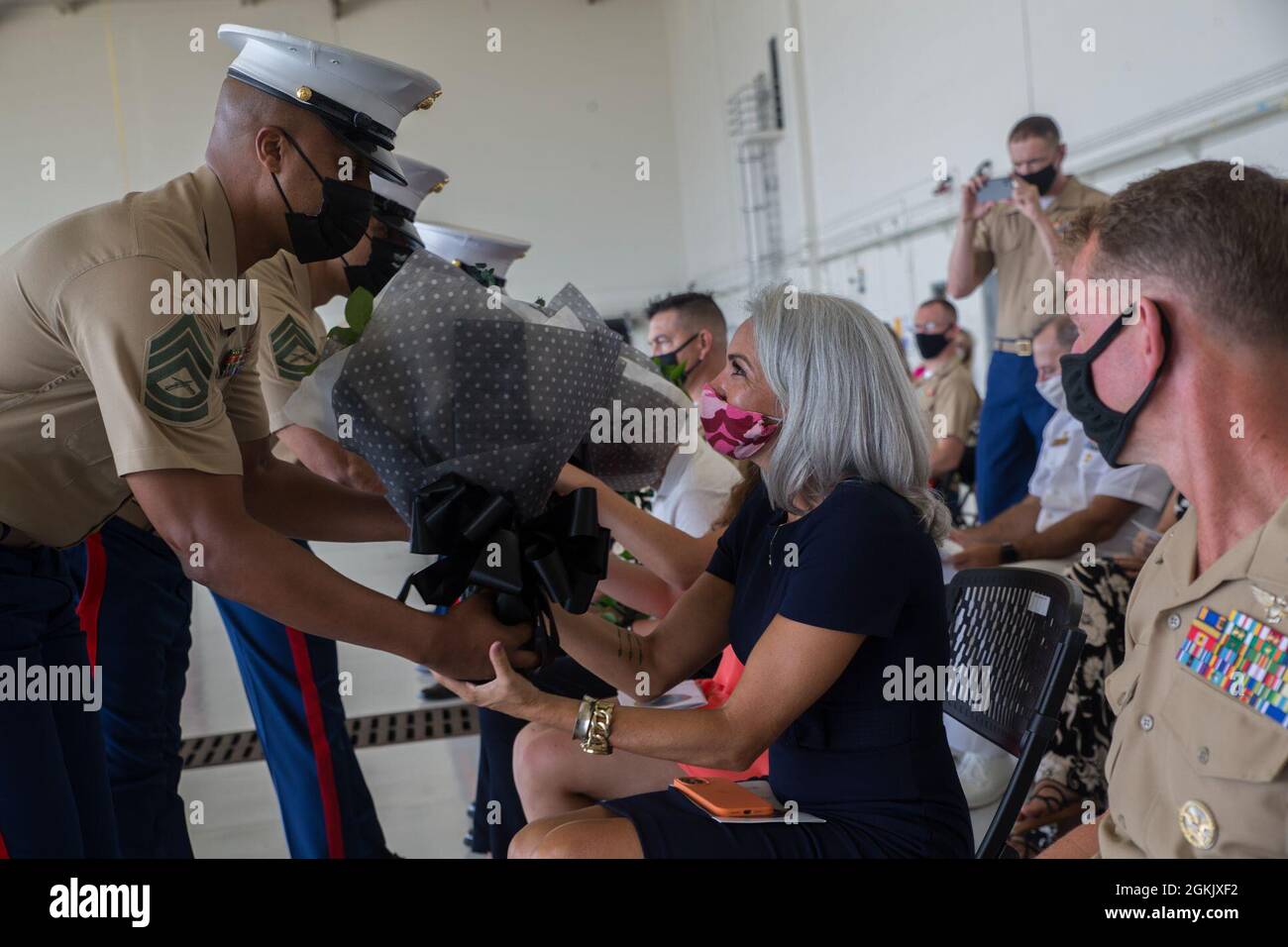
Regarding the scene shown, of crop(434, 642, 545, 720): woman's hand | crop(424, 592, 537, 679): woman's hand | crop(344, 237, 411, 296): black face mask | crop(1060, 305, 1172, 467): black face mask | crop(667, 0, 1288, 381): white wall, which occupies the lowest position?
crop(434, 642, 545, 720): woman's hand

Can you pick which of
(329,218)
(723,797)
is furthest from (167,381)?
(723,797)

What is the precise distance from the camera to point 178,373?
1.30 meters

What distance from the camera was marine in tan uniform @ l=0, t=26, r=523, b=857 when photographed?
1294mm

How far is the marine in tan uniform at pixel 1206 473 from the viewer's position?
0.96 metres

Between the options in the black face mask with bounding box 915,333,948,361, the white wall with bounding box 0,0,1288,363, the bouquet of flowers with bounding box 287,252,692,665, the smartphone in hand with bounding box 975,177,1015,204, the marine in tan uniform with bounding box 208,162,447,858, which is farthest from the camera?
the black face mask with bounding box 915,333,948,361

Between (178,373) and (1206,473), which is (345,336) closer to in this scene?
(178,373)

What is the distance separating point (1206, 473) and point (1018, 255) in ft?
12.2

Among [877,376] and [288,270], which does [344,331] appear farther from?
[288,270]

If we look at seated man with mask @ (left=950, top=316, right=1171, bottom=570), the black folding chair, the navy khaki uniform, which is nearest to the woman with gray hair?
the black folding chair

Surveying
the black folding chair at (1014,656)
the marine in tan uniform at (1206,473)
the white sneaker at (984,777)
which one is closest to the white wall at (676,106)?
the white sneaker at (984,777)

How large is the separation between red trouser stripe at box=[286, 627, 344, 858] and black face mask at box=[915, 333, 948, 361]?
14.5ft

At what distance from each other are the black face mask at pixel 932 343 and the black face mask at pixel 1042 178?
1.67 m

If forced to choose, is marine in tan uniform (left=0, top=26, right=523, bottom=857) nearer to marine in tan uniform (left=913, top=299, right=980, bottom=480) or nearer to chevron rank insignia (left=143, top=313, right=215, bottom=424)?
chevron rank insignia (left=143, top=313, right=215, bottom=424)

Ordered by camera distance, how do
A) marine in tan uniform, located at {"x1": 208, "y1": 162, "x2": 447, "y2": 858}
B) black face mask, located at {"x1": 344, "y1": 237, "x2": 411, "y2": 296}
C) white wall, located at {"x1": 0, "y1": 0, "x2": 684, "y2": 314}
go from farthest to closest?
white wall, located at {"x1": 0, "y1": 0, "x2": 684, "y2": 314} < black face mask, located at {"x1": 344, "y1": 237, "x2": 411, "y2": 296} < marine in tan uniform, located at {"x1": 208, "y1": 162, "x2": 447, "y2": 858}
